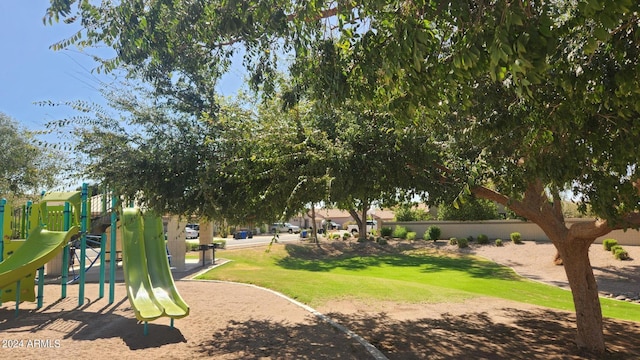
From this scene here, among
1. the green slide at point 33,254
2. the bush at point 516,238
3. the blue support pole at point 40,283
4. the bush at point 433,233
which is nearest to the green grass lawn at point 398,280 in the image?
the bush at point 516,238

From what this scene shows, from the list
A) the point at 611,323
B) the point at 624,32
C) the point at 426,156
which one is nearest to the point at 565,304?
the point at 611,323

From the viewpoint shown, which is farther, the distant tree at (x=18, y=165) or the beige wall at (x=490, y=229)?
the beige wall at (x=490, y=229)

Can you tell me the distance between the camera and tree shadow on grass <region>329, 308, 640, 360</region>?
816cm

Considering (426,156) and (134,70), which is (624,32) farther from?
(134,70)

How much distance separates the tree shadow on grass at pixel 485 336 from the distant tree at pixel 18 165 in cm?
2499

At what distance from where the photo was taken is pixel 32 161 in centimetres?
2817

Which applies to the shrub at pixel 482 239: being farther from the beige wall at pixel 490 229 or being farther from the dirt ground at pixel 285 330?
the dirt ground at pixel 285 330

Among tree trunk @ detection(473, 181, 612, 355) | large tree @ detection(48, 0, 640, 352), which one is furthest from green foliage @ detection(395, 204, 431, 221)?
large tree @ detection(48, 0, 640, 352)

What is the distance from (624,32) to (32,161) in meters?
32.3

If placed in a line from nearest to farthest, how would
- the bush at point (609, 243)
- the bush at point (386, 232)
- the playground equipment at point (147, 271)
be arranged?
the playground equipment at point (147, 271) → the bush at point (609, 243) → the bush at point (386, 232)

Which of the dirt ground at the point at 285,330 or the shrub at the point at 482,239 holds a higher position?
the shrub at the point at 482,239

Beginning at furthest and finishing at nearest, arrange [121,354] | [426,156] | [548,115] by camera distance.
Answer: [426,156] < [121,354] < [548,115]

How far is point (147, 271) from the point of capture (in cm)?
1070

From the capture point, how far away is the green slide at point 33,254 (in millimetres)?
10383
